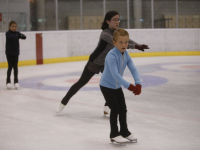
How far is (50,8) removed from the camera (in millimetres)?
15297

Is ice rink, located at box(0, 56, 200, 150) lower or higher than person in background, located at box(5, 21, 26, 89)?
lower

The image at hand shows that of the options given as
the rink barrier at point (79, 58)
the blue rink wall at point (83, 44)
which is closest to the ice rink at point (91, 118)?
the rink barrier at point (79, 58)

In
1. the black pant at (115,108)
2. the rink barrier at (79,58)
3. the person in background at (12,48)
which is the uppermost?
the person in background at (12,48)

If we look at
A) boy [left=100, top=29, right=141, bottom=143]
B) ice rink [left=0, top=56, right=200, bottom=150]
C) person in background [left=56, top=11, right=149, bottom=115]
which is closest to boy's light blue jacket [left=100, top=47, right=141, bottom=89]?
boy [left=100, top=29, right=141, bottom=143]

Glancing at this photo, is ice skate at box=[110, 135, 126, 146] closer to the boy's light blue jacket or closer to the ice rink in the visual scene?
the ice rink

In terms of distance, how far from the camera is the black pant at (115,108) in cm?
365

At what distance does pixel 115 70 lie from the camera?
3443mm

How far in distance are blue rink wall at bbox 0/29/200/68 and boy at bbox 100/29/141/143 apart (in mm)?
9112

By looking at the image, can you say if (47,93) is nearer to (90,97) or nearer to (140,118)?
(90,97)

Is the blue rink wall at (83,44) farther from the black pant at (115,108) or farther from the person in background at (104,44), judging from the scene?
the black pant at (115,108)

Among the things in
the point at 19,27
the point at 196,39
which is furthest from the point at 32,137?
the point at 196,39

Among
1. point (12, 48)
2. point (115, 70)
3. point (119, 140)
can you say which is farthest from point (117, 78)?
point (12, 48)

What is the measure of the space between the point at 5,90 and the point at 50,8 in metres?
8.18

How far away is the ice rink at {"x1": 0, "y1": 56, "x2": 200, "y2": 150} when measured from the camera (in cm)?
377
